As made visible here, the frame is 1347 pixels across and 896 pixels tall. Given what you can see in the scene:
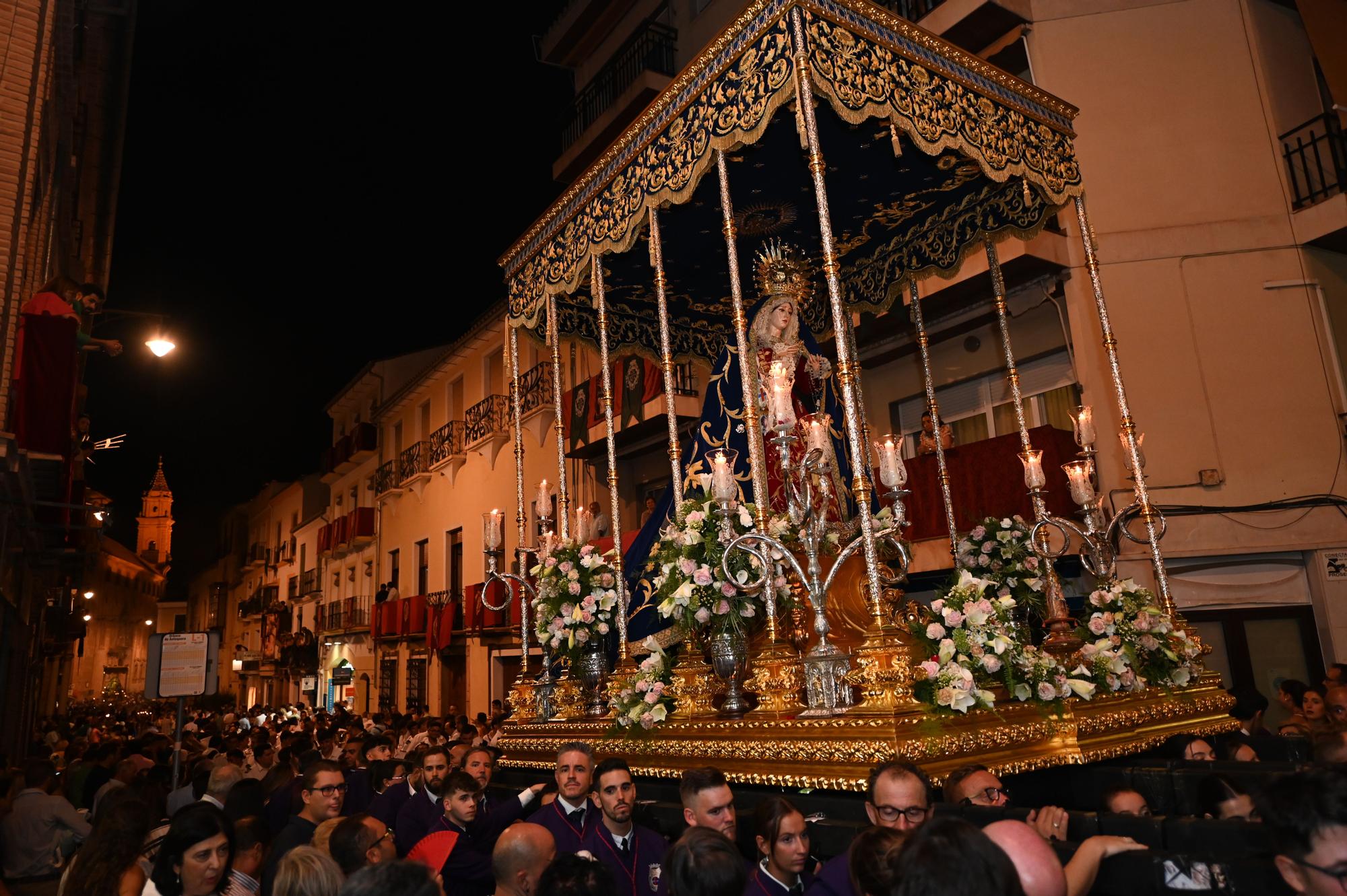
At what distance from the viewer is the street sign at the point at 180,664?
8.29 metres

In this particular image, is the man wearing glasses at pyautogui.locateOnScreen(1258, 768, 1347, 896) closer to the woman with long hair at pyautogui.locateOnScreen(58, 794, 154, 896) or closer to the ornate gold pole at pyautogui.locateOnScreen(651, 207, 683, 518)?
the woman with long hair at pyautogui.locateOnScreen(58, 794, 154, 896)

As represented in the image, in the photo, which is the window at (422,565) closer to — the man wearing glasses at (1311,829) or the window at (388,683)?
the window at (388,683)

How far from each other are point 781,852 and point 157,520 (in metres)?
76.1

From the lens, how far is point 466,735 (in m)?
11.2

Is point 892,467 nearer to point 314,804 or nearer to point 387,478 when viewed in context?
point 314,804

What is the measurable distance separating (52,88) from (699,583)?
1248 cm

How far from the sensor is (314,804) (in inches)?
193

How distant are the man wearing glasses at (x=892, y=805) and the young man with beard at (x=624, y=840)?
1244mm

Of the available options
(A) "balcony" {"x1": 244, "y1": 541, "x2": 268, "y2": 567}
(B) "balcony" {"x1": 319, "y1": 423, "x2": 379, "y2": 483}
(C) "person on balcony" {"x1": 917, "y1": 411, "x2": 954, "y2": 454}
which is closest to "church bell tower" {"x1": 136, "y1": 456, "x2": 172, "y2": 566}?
(A) "balcony" {"x1": 244, "y1": 541, "x2": 268, "y2": 567}

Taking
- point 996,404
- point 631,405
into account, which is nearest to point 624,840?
point 996,404

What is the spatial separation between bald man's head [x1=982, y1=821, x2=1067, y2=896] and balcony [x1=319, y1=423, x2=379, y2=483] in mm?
28654

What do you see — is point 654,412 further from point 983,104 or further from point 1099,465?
point 983,104

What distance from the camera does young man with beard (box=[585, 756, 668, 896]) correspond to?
14.0 feet

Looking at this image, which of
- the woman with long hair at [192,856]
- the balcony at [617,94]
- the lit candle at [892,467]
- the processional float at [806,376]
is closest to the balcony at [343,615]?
the balcony at [617,94]
